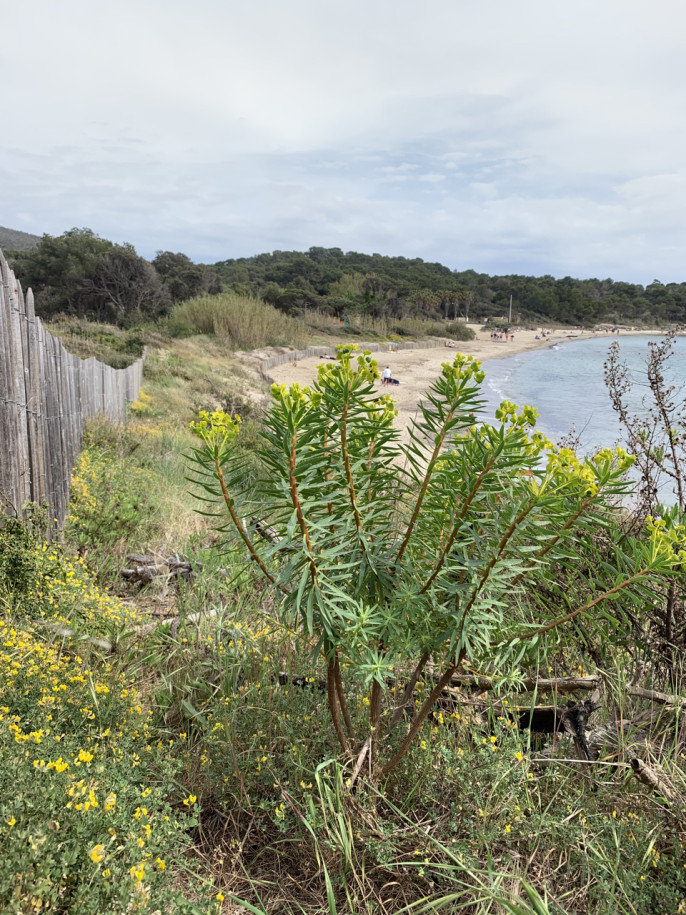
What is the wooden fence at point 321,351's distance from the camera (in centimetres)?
2434

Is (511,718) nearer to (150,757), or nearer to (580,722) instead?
(580,722)

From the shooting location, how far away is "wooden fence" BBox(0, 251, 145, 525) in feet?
12.7

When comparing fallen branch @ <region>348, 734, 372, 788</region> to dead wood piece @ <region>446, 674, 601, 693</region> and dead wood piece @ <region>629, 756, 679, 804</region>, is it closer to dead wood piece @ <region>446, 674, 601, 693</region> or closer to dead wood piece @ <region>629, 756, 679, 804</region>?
dead wood piece @ <region>446, 674, 601, 693</region>

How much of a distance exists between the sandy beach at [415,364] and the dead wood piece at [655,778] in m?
1.25

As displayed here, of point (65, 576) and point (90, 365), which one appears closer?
point (65, 576)

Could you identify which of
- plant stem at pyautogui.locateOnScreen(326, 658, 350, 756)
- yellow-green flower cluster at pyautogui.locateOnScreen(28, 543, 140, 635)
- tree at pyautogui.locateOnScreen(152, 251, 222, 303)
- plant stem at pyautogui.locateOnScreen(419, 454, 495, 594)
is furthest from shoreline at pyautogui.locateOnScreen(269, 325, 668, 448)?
tree at pyautogui.locateOnScreen(152, 251, 222, 303)

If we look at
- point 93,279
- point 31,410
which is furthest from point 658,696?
point 93,279

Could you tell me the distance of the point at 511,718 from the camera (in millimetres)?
2229

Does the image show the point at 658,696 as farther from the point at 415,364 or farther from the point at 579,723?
the point at 415,364

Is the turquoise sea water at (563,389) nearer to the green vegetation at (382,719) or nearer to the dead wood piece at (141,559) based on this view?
the dead wood piece at (141,559)

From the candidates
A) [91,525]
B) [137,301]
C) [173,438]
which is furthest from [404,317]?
[91,525]

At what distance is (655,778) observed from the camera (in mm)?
1721

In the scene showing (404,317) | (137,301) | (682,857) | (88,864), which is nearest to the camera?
(88,864)

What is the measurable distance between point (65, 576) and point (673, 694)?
3156 mm
